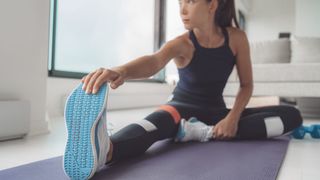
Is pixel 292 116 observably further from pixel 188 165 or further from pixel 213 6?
pixel 188 165

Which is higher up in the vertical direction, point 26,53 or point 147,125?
point 26,53

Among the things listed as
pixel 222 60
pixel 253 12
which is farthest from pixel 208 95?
pixel 253 12

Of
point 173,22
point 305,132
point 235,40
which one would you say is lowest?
point 305,132

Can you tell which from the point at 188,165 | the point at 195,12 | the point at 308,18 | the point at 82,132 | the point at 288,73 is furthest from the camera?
the point at 308,18

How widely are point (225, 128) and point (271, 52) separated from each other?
→ 2253mm

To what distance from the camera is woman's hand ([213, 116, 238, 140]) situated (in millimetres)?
1167

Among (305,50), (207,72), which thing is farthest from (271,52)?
(207,72)

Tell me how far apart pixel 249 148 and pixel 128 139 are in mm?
420

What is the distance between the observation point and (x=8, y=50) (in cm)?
120

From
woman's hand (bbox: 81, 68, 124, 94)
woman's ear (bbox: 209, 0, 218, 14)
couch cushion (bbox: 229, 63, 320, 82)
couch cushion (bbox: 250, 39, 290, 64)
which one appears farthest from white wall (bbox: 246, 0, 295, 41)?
woman's hand (bbox: 81, 68, 124, 94)

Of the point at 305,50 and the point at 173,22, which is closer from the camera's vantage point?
the point at 305,50

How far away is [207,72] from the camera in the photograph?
124 cm

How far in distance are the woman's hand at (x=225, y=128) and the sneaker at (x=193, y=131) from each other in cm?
3

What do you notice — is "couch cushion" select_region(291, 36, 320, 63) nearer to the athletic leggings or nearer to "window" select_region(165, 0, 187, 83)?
"window" select_region(165, 0, 187, 83)
